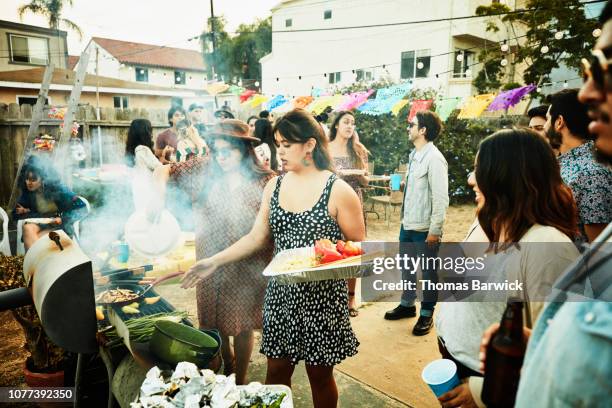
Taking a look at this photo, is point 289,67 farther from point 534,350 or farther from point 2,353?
point 534,350

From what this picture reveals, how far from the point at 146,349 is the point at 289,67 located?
60.1 ft

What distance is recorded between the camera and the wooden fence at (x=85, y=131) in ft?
25.3

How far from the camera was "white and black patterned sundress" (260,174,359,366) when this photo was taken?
7.77 ft

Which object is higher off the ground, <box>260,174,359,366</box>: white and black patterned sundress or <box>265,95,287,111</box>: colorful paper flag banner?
<box>265,95,287,111</box>: colorful paper flag banner

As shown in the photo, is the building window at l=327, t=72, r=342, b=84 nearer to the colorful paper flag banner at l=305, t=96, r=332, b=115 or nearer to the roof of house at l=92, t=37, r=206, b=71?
the colorful paper flag banner at l=305, t=96, r=332, b=115

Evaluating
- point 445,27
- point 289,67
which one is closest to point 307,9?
point 289,67

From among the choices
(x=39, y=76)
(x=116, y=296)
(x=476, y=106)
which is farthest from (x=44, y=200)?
(x=476, y=106)

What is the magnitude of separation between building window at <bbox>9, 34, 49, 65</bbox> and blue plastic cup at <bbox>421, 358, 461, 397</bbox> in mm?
7325

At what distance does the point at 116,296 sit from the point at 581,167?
315 cm

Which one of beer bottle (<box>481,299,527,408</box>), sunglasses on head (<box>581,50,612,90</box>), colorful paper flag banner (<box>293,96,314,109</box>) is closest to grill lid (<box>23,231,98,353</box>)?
beer bottle (<box>481,299,527,408</box>)

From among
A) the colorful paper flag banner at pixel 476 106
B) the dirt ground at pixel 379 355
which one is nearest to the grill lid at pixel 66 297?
the dirt ground at pixel 379 355

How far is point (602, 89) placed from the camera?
0.79 m

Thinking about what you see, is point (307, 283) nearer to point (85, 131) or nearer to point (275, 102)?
point (85, 131)

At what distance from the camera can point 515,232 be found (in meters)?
1.70
